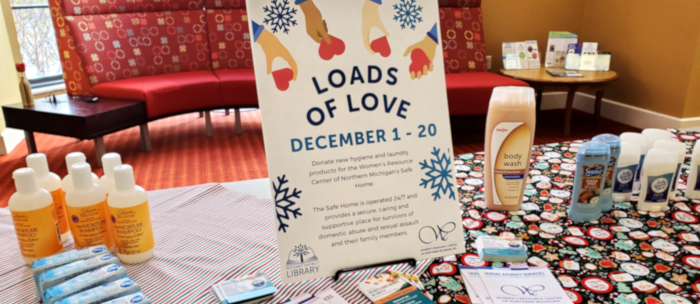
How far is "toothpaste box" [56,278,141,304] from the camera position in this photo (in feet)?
2.42

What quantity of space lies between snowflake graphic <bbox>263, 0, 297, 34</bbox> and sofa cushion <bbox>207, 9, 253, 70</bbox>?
349cm

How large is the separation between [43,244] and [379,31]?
74 centimetres

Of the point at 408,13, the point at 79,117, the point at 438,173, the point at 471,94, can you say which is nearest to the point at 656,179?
the point at 438,173

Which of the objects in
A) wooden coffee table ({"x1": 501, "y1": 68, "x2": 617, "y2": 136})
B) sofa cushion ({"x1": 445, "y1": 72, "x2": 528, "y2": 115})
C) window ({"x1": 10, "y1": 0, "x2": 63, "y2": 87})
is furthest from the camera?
window ({"x1": 10, "y1": 0, "x2": 63, "y2": 87})

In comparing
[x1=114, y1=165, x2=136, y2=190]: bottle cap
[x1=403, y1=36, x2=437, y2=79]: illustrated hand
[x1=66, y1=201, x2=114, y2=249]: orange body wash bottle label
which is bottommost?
[x1=66, y1=201, x2=114, y2=249]: orange body wash bottle label

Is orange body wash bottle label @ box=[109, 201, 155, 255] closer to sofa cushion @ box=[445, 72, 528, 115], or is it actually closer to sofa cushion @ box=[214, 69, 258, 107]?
sofa cushion @ box=[445, 72, 528, 115]

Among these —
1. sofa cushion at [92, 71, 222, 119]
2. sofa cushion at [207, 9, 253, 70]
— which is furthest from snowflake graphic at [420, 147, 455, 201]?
sofa cushion at [207, 9, 253, 70]

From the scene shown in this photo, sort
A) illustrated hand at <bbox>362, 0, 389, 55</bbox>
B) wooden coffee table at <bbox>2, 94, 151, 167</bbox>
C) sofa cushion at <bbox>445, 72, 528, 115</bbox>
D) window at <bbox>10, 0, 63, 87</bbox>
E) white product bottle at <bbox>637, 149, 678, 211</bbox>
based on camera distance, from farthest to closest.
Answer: window at <bbox>10, 0, 63, 87</bbox>
sofa cushion at <bbox>445, 72, 528, 115</bbox>
wooden coffee table at <bbox>2, 94, 151, 167</bbox>
white product bottle at <bbox>637, 149, 678, 211</bbox>
illustrated hand at <bbox>362, 0, 389, 55</bbox>

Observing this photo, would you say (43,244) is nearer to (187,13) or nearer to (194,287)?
(194,287)

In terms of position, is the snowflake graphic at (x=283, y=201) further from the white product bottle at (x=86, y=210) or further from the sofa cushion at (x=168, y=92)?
the sofa cushion at (x=168, y=92)

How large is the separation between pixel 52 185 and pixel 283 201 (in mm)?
499

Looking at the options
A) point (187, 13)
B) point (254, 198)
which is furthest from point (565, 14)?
point (254, 198)

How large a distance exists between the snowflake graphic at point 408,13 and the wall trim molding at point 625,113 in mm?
3405

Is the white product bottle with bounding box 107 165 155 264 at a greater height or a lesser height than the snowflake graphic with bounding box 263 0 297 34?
lesser
